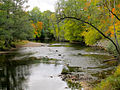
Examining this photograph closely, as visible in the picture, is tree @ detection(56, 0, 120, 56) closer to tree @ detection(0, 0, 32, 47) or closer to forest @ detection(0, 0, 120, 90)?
forest @ detection(0, 0, 120, 90)

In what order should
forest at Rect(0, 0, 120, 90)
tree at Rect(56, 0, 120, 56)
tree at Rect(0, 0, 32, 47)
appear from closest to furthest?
1. tree at Rect(56, 0, 120, 56)
2. forest at Rect(0, 0, 120, 90)
3. tree at Rect(0, 0, 32, 47)

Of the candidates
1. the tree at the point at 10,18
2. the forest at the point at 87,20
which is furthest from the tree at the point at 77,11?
the tree at the point at 10,18

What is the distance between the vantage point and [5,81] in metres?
13.6

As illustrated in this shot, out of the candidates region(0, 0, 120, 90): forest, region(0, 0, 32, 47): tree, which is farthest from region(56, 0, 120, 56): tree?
region(0, 0, 32, 47): tree

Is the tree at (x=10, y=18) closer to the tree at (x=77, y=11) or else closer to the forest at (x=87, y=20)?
the forest at (x=87, y=20)

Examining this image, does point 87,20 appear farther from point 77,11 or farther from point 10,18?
point 10,18

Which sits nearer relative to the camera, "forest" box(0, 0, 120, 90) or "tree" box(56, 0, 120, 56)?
"tree" box(56, 0, 120, 56)

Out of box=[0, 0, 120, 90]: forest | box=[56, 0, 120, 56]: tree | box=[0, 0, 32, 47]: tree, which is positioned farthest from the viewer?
box=[0, 0, 32, 47]: tree

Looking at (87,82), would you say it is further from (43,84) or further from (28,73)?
(28,73)

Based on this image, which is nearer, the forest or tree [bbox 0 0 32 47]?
the forest

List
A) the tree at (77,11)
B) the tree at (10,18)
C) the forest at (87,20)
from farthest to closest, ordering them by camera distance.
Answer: the tree at (10,18) < the forest at (87,20) < the tree at (77,11)

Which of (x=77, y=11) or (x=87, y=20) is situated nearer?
(x=77, y=11)

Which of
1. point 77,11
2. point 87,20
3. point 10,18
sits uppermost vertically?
point 10,18

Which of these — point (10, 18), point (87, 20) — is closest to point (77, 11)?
point (87, 20)
